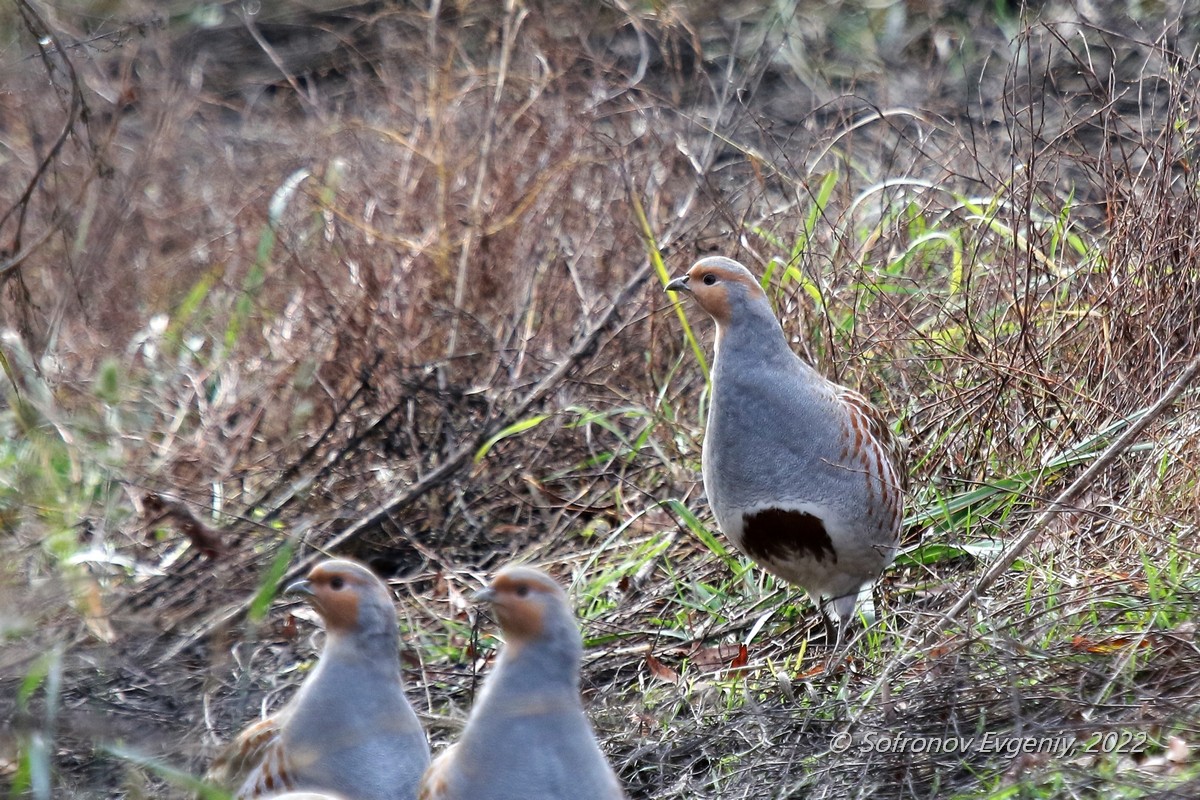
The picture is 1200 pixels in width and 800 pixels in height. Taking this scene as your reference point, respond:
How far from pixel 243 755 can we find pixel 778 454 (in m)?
1.59

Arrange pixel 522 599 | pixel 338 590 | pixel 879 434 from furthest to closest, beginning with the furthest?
pixel 879 434 → pixel 338 590 → pixel 522 599

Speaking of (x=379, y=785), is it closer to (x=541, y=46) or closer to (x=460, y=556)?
(x=460, y=556)

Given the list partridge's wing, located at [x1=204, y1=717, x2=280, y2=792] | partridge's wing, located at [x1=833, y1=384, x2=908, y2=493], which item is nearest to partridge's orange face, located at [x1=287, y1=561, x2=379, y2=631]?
partridge's wing, located at [x1=204, y1=717, x2=280, y2=792]

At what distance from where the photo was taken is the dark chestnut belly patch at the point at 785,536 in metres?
3.85

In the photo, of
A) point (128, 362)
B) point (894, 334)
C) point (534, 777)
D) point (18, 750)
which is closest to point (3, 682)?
point (18, 750)

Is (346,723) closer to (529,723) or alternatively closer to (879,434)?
(529,723)

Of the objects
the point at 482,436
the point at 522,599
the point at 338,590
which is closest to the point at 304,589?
the point at 338,590

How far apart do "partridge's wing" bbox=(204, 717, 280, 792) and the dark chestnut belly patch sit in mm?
1407

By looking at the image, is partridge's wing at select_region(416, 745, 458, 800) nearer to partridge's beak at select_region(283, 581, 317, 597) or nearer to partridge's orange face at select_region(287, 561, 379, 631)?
partridge's orange face at select_region(287, 561, 379, 631)

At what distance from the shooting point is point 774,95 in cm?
826

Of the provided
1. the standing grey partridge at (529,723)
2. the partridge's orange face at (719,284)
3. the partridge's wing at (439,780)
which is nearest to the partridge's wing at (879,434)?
the partridge's orange face at (719,284)

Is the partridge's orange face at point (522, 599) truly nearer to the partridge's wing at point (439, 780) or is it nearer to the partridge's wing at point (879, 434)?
the partridge's wing at point (439, 780)

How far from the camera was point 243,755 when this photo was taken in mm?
3152

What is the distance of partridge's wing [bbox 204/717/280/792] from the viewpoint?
3107 millimetres
